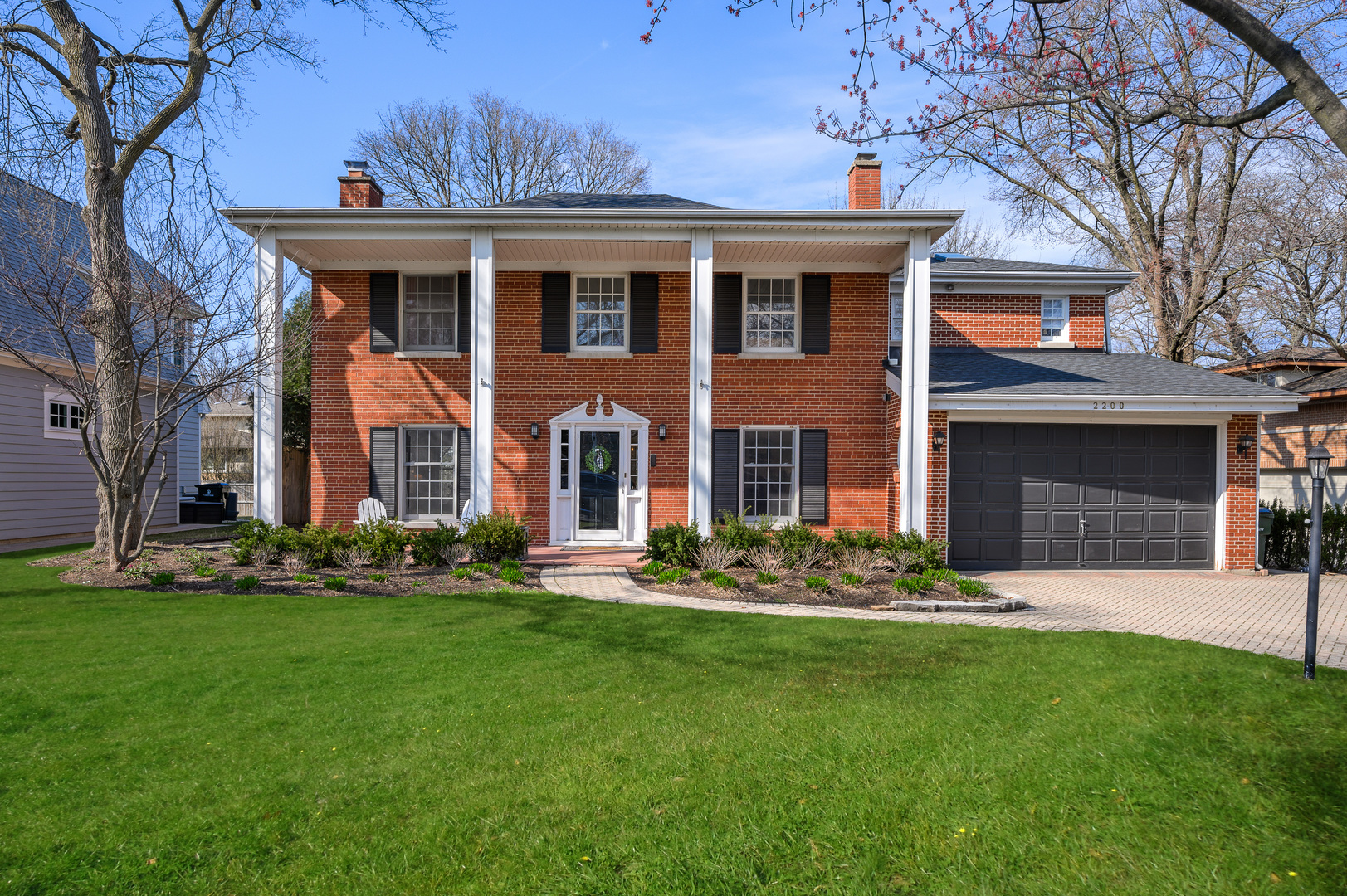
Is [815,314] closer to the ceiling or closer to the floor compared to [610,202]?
closer to the floor

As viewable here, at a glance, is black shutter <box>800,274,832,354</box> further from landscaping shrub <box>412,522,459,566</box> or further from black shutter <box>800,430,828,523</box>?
landscaping shrub <box>412,522,459,566</box>

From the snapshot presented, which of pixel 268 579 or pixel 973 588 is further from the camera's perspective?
pixel 268 579

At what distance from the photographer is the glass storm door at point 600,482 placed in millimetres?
13016

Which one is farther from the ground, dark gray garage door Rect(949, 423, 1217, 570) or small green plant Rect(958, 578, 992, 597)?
dark gray garage door Rect(949, 423, 1217, 570)

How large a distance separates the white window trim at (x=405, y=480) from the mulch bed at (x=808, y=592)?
4674mm

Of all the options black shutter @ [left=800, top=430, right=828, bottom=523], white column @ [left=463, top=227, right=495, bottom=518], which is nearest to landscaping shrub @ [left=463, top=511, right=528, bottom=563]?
white column @ [left=463, top=227, right=495, bottom=518]

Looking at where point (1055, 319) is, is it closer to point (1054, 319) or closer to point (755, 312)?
point (1054, 319)

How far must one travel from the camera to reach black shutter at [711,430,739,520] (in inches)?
506

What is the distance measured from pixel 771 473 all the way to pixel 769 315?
9.47ft

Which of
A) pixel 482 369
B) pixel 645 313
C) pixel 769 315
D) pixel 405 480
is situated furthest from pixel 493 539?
pixel 769 315

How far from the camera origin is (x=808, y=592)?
9141mm

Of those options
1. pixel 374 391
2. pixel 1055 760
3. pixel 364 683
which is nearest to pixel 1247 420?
pixel 1055 760

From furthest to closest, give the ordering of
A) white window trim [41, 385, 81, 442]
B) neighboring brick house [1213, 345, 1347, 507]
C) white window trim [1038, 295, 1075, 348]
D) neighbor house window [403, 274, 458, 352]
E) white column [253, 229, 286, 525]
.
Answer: neighboring brick house [1213, 345, 1347, 507], white window trim [1038, 295, 1075, 348], white window trim [41, 385, 81, 442], neighbor house window [403, 274, 458, 352], white column [253, 229, 286, 525]

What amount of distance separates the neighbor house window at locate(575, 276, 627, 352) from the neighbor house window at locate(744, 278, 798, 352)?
2.36 meters
